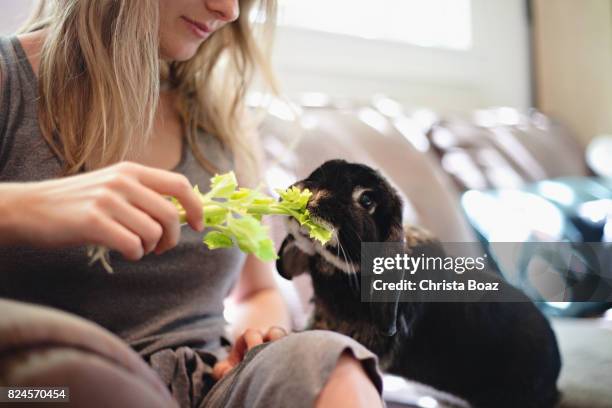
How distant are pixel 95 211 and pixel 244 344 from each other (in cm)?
30

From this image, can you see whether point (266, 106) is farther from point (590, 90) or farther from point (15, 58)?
point (590, 90)

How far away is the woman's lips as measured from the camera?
67cm

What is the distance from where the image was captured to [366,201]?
0.52 meters

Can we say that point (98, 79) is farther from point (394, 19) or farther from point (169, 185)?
point (394, 19)

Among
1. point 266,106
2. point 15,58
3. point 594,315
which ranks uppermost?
point 15,58

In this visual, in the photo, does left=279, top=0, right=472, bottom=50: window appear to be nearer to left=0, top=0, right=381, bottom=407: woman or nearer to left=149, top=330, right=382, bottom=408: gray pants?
left=0, top=0, right=381, bottom=407: woman

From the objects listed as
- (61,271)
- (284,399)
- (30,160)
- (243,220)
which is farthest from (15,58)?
(284,399)

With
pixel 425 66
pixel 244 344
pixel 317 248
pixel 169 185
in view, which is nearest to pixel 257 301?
pixel 244 344

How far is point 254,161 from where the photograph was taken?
79 cm

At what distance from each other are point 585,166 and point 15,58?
1.44 m

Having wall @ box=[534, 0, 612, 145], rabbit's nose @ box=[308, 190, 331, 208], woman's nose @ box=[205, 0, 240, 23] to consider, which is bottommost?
wall @ box=[534, 0, 612, 145]

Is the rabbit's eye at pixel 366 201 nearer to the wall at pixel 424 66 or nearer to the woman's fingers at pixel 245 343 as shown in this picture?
the woman's fingers at pixel 245 343

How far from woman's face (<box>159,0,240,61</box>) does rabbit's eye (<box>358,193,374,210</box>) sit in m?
0.29

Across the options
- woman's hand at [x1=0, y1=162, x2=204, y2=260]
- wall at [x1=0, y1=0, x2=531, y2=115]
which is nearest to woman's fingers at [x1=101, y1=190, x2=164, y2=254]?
woman's hand at [x1=0, y1=162, x2=204, y2=260]
